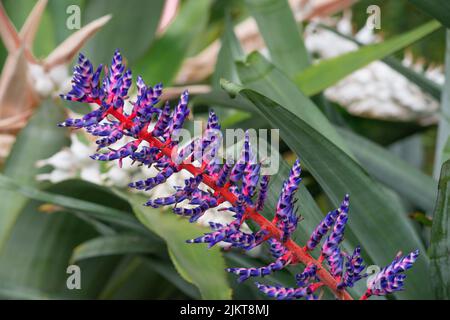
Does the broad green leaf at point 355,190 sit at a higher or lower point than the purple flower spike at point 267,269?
higher

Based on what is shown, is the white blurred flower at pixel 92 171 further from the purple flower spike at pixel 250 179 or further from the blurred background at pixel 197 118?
the purple flower spike at pixel 250 179

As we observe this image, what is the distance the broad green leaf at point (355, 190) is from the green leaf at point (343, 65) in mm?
127

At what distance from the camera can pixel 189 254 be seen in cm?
53

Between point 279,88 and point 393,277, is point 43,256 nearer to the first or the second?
point 279,88

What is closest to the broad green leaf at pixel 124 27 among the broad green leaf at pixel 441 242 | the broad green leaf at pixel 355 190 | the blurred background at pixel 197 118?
the blurred background at pixel 197 118

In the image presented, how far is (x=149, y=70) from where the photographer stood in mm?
797

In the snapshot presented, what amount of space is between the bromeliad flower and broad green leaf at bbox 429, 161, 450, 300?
0.08 metres

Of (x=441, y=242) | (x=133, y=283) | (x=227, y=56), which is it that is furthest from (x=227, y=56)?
(x=441, y=242)

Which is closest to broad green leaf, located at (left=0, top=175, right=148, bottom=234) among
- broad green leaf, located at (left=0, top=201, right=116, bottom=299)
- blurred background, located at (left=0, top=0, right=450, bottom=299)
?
blurred background, located at (left=0, top=0, right=450, bottom=299)

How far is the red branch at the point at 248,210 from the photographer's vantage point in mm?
308

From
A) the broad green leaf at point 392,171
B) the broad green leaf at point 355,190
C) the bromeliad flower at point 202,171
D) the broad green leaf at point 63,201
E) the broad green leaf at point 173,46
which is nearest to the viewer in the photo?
the bromeliad flower at point 202,171

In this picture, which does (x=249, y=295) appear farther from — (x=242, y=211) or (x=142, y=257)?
(x=242, y=211)

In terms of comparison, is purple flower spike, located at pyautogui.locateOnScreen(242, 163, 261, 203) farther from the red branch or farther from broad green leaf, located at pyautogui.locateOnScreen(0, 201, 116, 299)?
broad green leaf, located at pyautogui.locateOnScreen(0, 201, 116, 299)

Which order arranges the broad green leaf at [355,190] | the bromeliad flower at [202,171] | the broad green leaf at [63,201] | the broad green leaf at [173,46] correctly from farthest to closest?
1. the broad green leaf at [173,46]
2. the broad green leaf at [63,201]
3. the broad green leaf at [355,190]
4. the bromeliad flower at [202,171]
